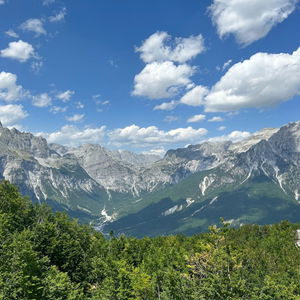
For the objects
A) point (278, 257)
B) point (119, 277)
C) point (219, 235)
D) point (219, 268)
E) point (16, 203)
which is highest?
point (16, 203)

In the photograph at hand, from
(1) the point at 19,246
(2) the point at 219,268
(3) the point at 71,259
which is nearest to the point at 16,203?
(3) the point at 71,259

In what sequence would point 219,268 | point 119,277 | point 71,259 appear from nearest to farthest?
1. point 219,268
2. point 119,277
3. point 71,259

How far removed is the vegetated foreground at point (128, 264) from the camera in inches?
1586

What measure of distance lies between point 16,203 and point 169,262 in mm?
59385

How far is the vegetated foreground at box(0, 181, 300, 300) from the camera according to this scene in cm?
4028

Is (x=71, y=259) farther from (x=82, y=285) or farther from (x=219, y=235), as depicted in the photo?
(x=219, y=235)

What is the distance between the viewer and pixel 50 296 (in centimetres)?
4706

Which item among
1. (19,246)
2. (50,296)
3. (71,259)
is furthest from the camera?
(71,259)

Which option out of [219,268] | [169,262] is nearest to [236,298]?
[219,268]

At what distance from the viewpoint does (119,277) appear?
2248 inches

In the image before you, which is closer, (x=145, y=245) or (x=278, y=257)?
(x=278, y=257)

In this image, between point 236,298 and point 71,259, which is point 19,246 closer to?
point 236,298

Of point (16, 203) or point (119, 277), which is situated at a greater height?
point (16, 203)

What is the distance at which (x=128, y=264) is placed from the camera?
87.6 meters
